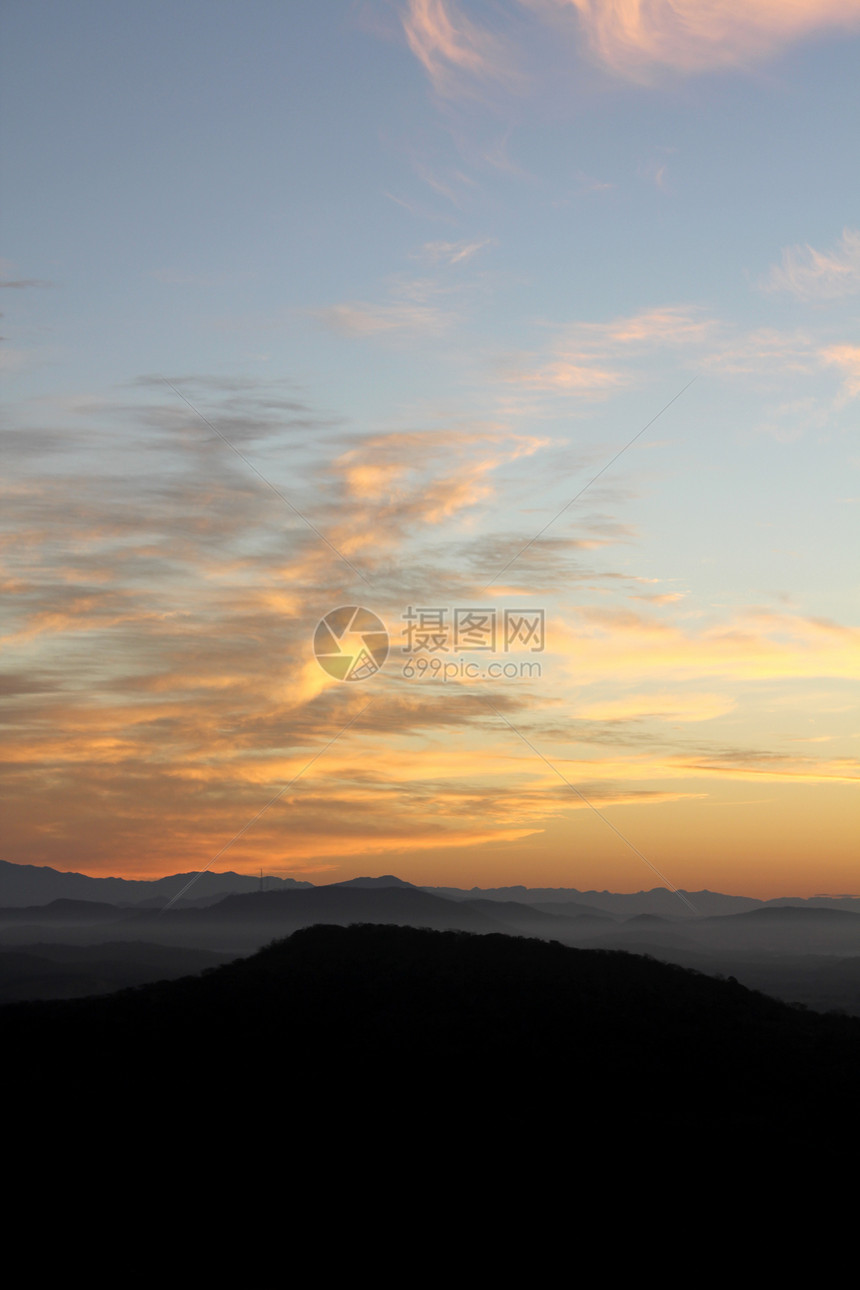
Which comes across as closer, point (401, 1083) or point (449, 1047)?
point (401, 1083)

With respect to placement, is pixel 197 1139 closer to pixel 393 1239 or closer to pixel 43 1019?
pixel 393 1239

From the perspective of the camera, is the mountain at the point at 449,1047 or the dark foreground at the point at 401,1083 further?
the mountain at the point at 449,1047

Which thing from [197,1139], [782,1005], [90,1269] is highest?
[782,1005]

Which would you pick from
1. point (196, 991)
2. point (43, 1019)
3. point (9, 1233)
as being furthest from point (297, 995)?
point (9, 1233)

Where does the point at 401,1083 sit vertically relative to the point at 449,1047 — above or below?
below

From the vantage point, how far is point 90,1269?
95.0 ft

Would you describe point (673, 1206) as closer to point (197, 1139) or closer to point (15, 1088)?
point (197, 1139)

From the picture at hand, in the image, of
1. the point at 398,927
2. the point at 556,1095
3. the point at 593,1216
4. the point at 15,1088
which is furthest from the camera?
the point at 398,927

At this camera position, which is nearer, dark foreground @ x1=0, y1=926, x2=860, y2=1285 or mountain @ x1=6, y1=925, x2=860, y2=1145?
dark foreground @ x1=0, y1=926, x2=860, y2=1285

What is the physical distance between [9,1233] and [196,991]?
69.6ft

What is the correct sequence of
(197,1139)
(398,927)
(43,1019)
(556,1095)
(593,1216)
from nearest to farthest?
1. (593,1216)
2. (197,1139)
3. (556,1095)
4. (43,1019)
5. (398,927)

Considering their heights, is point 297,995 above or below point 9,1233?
above

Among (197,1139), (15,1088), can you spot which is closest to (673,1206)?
(197,1139)

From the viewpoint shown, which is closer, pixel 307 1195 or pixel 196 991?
pixel 307 1195
